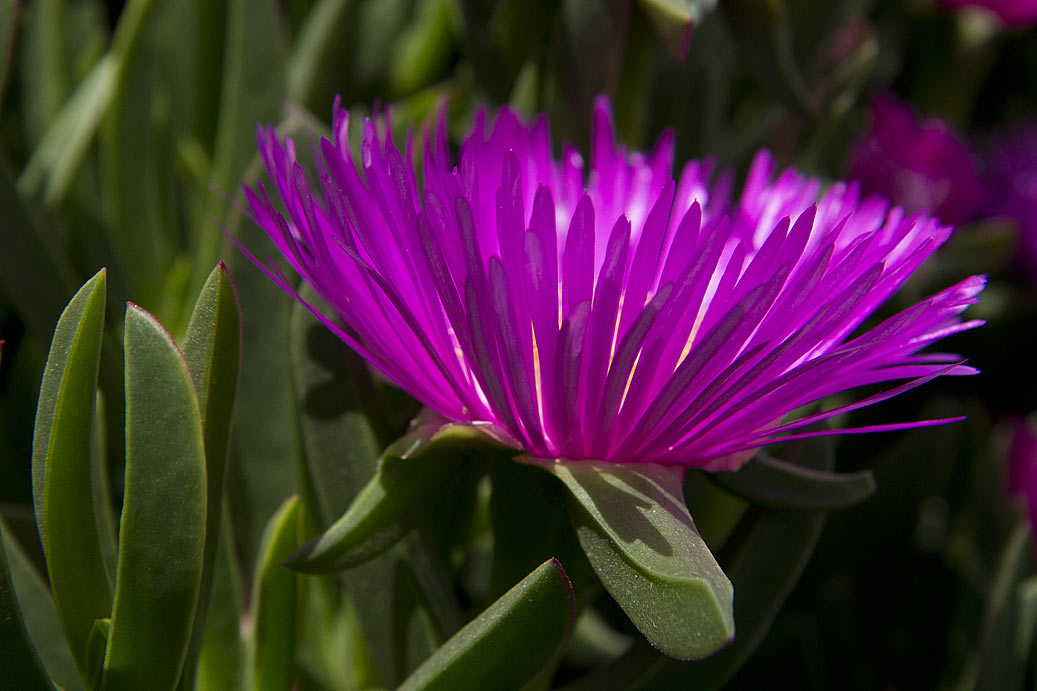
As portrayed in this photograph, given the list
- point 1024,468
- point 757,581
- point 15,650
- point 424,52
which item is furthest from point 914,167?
point 15,650

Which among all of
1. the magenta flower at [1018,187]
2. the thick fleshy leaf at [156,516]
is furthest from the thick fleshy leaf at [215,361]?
the magenta flower at [1018,187]

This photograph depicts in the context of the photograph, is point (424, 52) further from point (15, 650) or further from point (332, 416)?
point (15, 650)

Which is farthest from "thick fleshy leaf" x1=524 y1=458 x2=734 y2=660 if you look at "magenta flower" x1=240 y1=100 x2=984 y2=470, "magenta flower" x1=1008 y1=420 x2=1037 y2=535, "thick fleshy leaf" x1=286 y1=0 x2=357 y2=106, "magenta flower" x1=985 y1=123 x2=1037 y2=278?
"magenta flower" x1=985 y1=123 x2=1037 y2=278

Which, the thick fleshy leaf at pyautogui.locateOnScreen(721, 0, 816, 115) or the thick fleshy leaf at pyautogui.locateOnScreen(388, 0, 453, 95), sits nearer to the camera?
the thick fleshy leaf at pyautogui.locateOnScreen(721, 0, 816, 115)

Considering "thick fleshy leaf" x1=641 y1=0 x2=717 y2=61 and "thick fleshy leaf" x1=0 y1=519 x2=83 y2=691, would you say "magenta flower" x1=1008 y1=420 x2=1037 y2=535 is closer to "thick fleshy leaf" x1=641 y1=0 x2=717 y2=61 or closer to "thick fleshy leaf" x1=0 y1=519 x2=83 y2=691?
"thick fleshy leaf" x1=641 y1=0 x2=717 y2=61

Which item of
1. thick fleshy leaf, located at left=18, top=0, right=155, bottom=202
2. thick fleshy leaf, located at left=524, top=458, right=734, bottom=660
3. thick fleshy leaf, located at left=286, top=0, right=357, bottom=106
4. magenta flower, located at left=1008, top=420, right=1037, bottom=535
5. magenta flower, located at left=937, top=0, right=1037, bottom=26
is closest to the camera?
thick fleshy leaf, located at left=524, top=458, right=734, bottom=660

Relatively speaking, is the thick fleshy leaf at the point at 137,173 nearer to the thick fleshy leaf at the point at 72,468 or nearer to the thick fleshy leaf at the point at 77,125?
the thick fleshy leaf at the point at 77,125
